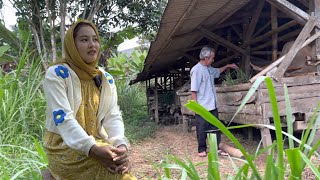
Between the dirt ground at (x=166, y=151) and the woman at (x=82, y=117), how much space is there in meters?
2.27

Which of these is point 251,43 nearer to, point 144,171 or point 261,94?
point 261,94

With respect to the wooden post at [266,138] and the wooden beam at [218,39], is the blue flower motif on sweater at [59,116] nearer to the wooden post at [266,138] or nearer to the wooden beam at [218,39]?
the wooden post at [266,138]

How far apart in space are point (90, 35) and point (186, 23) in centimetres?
410

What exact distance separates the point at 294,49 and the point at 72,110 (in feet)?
11.9

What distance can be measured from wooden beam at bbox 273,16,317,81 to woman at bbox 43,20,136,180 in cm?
314

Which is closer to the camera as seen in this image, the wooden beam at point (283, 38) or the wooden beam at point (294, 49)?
the wooden beam at point (294, 49)

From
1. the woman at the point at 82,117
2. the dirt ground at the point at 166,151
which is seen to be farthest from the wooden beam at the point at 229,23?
the woman at the point at 82,117

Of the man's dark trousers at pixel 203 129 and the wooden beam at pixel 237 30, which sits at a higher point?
the wooden beam at pixel 237 30

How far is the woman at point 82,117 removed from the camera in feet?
6.02

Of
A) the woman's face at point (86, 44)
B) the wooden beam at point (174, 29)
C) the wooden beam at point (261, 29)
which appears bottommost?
the woman's face at point (86, 44)

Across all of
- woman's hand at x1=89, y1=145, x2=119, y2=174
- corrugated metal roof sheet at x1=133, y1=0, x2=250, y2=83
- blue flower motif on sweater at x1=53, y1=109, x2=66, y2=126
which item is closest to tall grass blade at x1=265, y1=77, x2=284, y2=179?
woman's hand at x1=89, y1=145, x2=119, y2=174

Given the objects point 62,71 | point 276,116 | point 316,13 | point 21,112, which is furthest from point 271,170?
point 316,13

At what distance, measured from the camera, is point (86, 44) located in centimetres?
204

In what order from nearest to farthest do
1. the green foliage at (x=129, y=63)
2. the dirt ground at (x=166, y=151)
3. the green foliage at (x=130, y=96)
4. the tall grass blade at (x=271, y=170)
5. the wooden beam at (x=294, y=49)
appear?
the tall grass blade at (x=271, y=170) < the dirt ground at (x=166, y=151) < the wooden beam at (x=294, y=49) < the green foliage at (x=130, y=96) < the green foliage at (x=129, y=63)
